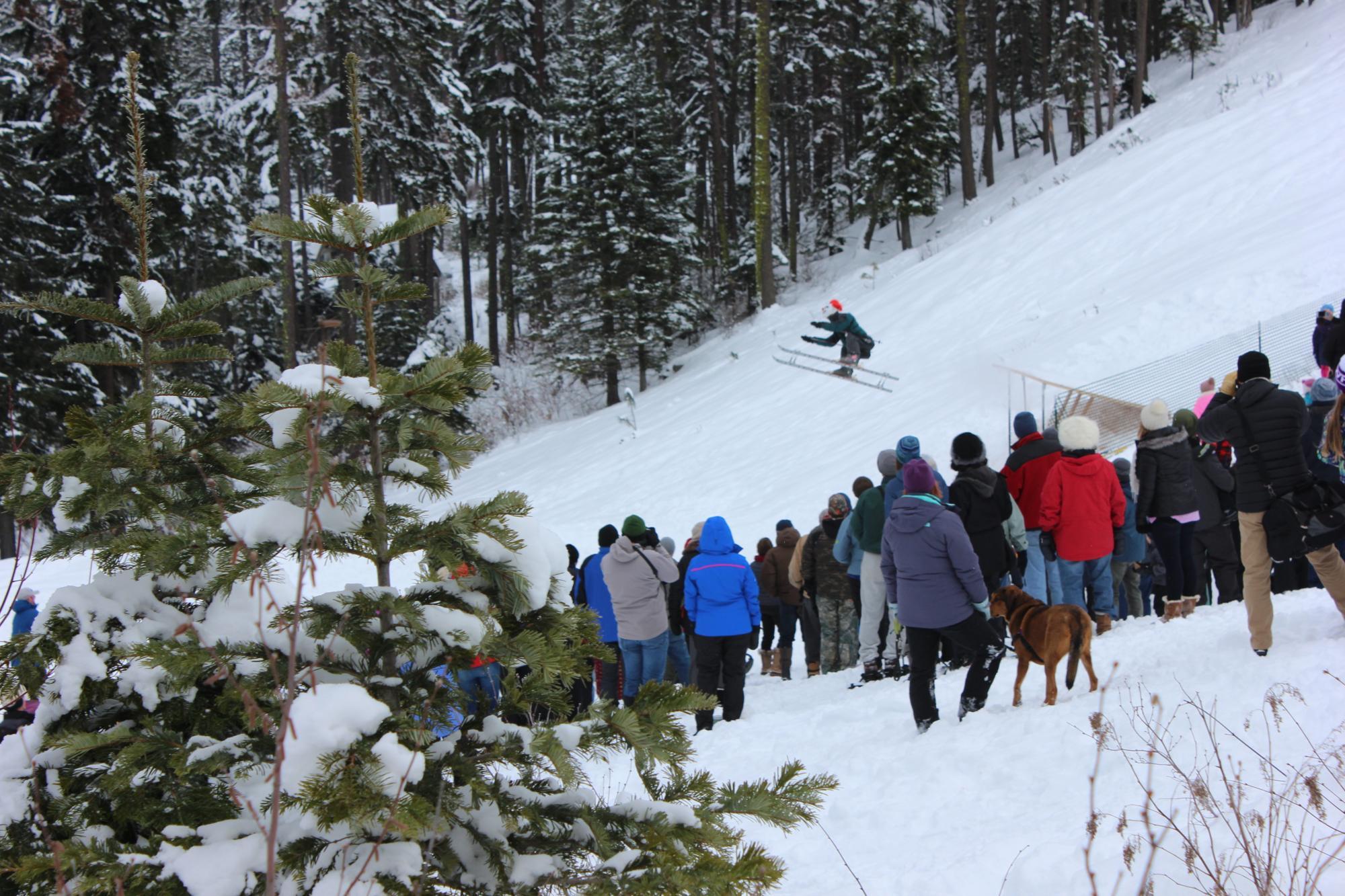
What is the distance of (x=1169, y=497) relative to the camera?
8.04 metres

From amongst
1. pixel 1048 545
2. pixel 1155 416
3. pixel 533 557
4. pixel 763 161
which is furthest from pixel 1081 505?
pixel 763 161

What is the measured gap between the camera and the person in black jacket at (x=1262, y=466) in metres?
5.36

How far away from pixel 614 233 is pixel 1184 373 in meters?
15.1

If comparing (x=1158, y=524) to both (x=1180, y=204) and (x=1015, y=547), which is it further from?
(x=1180, y=204)

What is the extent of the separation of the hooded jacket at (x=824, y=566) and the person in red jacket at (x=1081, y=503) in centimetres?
199

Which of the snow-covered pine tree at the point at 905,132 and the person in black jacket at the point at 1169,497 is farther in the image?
the snow-covered pine tree at the point at 905,132

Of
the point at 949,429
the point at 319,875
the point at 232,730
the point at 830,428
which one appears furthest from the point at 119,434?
the point at 830,428

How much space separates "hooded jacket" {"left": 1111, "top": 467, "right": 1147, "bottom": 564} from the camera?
8.55m

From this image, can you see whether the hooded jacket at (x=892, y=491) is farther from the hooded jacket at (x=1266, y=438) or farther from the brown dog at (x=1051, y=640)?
the hooded jacket at (x=1266, y=438)

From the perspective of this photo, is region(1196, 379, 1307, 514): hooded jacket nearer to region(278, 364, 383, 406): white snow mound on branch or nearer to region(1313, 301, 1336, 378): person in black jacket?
region(1313, 301, 1336, 378): person in black jacket

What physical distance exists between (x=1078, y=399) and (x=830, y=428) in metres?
4.43

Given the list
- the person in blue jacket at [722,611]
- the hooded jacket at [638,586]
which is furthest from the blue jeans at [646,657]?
the person in blue jacket at [722,611]

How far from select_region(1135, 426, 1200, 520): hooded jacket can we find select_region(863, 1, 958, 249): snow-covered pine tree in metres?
23.2

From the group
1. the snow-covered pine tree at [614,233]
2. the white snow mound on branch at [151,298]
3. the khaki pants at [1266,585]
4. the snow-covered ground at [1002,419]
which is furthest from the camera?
the snow-covered pine tree at [614,233]
